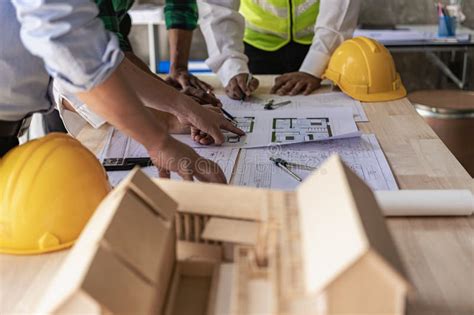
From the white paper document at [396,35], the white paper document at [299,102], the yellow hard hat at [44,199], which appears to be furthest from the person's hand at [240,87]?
the white paper document at [396,35]

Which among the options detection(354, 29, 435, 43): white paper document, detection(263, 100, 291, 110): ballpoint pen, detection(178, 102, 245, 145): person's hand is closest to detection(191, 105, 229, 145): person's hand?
detection(178, 102, 245, 145): person's hand

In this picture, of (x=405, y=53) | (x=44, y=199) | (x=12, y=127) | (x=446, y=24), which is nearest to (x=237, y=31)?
(x=12, y=127)

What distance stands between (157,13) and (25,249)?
2.61 metres

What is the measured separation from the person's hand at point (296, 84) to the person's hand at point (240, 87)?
7cm

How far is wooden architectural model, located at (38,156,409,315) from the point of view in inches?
23.6

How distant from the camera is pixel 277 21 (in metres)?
2.23

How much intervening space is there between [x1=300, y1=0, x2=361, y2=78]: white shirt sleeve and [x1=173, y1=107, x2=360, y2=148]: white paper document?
0.96 ft

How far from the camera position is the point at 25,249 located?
0.98 m

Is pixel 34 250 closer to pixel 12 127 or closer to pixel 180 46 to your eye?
pixel 12 127

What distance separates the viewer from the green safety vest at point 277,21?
2.19m

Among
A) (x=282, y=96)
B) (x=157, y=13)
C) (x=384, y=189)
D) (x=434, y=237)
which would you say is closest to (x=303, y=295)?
(x=434, y=237)

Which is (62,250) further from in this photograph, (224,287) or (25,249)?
(224,287)

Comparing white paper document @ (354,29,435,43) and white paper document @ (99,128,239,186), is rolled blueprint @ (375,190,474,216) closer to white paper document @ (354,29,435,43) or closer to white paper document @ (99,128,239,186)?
white paper document @ (99,128,239,186)

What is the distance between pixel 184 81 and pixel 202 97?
0.16 meters
